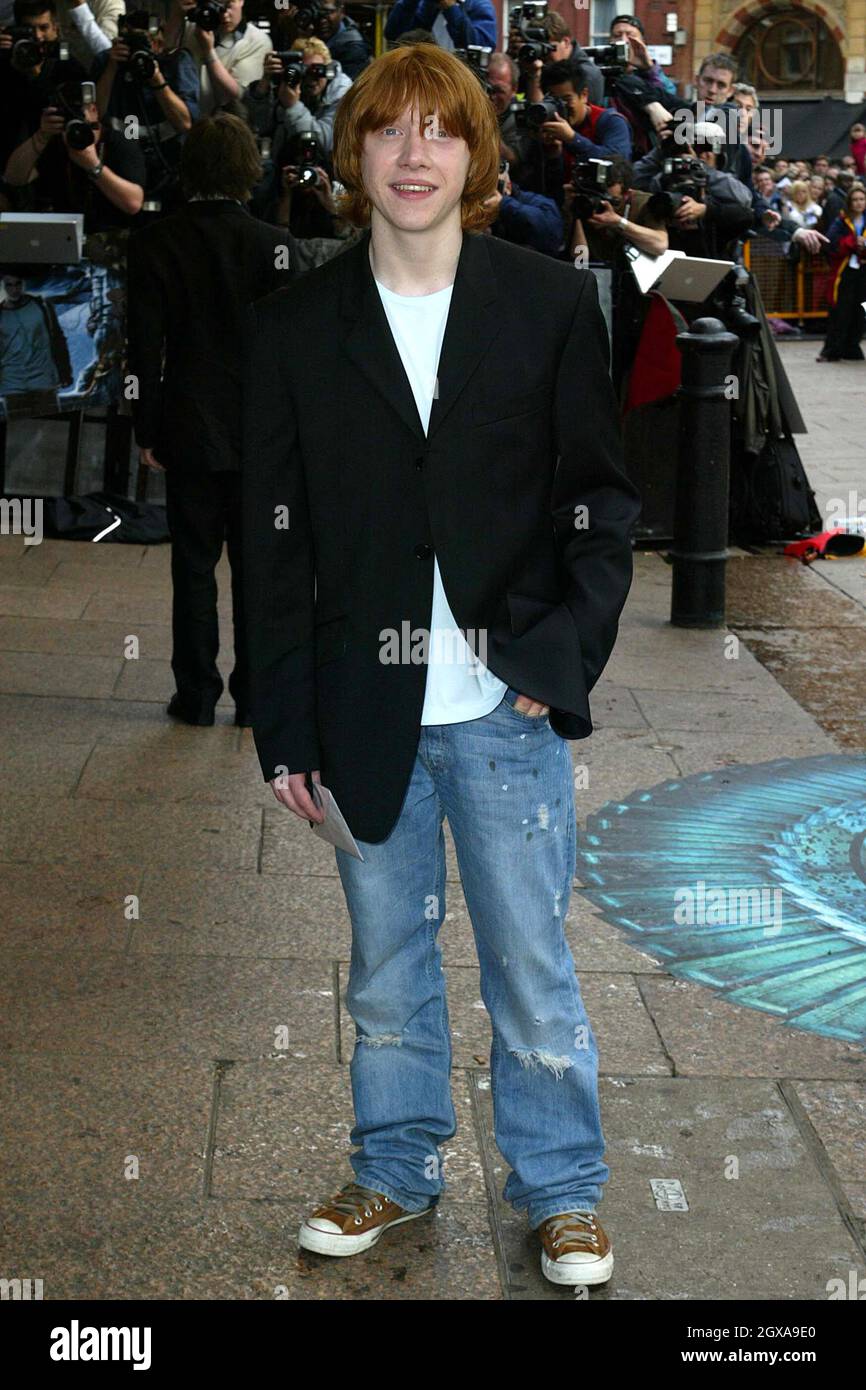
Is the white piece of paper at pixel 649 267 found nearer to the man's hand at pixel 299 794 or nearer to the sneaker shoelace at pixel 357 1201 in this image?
the man's hand at pixel 299 794

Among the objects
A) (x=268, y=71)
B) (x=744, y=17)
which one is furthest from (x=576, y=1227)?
(x=744, y=17)

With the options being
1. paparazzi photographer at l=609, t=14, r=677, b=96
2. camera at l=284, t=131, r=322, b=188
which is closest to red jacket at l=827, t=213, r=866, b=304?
paparazzi photographer at l=609, t=14, r=677, b=96

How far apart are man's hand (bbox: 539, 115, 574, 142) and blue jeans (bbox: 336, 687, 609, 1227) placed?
23.7ft

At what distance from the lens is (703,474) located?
7.84 m

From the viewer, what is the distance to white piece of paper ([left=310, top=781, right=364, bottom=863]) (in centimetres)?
294

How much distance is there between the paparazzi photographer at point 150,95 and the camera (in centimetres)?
968

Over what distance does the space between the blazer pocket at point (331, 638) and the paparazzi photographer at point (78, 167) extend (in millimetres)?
6922

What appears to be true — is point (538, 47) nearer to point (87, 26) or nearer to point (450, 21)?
point (450, 21)

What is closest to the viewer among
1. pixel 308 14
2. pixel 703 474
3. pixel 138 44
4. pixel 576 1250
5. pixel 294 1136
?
pixel 576 1250

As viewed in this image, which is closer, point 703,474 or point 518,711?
point 518,711

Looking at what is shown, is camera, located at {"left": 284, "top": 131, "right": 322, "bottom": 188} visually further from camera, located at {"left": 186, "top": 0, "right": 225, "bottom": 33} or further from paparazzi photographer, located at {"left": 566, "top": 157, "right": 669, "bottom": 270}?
paparazzi photographer, located at {"left": 566, "top": 157, "right": 669, "bottom": 270}

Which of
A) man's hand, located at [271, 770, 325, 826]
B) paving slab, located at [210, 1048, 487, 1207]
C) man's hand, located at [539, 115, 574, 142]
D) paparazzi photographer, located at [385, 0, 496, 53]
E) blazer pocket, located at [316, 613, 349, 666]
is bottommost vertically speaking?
paving slab, located at [210, 1048, 487, 1207]

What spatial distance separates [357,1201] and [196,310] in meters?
3.75

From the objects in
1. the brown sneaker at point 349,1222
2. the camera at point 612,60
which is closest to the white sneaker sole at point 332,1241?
the brown sneaker at point 349,1222
